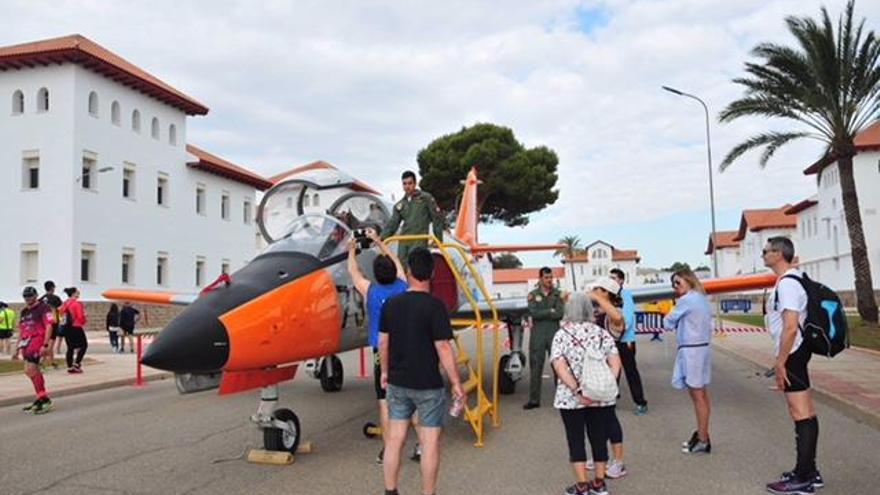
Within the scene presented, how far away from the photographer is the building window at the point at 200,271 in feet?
147

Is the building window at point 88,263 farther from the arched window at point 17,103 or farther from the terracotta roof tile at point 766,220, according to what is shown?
the terracotta roof tile at point 766,220

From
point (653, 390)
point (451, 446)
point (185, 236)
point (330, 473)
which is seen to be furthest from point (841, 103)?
point (185, 236)

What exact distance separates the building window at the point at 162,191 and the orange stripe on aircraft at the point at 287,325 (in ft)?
120

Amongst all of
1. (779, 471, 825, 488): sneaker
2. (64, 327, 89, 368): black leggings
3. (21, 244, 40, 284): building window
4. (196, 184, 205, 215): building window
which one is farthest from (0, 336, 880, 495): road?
(196, 184, 205, 215): building window

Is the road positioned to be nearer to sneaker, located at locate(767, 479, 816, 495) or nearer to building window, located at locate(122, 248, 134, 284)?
sneaker, located at locate(767, 479, 816, 495)

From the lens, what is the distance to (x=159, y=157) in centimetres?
4081

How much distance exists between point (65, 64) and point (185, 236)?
1246 centimetres

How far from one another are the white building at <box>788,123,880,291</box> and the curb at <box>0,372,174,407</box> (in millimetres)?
44369

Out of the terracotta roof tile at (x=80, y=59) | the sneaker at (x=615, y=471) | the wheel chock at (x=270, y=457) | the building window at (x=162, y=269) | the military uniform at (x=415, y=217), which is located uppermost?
the terracotta roof tile at (x=80, y=59)

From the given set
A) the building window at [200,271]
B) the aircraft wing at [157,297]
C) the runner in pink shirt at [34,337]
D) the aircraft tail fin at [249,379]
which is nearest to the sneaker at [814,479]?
the aircraft tail fin at [249,379]

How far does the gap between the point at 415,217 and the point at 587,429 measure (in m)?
3.83

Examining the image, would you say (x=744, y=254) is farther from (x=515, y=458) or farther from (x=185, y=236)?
(x=515, y=458)

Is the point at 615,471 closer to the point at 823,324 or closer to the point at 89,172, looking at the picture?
the point at 823,324

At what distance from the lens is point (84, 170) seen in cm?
3475
